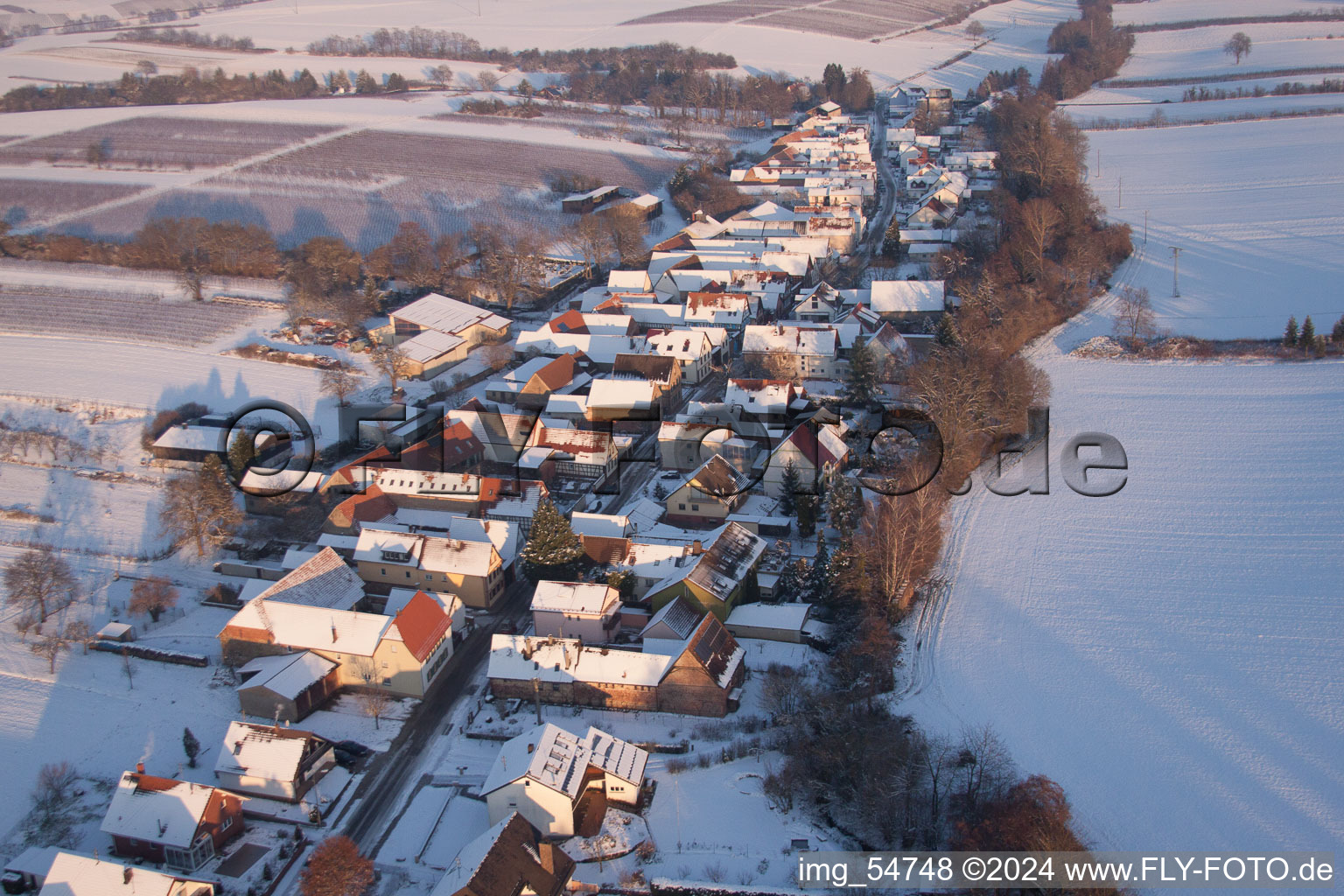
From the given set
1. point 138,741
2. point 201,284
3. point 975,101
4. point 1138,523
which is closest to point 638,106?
point 975,101

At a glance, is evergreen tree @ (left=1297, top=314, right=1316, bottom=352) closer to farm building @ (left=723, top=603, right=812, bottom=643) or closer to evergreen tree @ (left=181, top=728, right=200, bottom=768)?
farm building @ (left=723, top=603, right=812, bottom=643)

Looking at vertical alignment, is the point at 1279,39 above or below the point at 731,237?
above

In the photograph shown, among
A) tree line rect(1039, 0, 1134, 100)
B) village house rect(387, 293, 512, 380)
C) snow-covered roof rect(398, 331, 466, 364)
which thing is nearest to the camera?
snow-covered roof rect(398, 331, 466, 364)

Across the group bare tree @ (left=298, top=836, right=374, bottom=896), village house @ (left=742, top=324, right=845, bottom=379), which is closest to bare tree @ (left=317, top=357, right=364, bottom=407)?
village house @ (left=742, top=324, right=845, bottom=379)

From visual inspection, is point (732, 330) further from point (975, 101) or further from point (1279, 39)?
point (1279, 39)

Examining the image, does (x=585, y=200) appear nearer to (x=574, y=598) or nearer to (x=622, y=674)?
(x=574, y=598)

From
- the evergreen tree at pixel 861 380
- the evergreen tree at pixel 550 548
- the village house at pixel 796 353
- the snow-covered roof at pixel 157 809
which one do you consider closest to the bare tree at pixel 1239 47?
the village house at pixel 796 353
